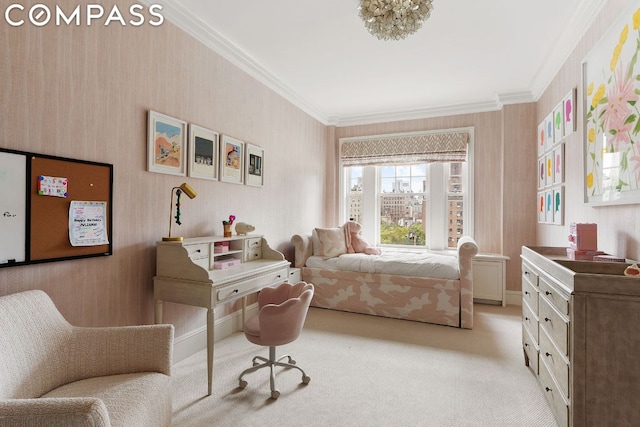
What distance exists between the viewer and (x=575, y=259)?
2.15m

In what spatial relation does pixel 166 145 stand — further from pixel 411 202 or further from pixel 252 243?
pixel 411 202

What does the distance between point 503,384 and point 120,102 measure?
135 inches

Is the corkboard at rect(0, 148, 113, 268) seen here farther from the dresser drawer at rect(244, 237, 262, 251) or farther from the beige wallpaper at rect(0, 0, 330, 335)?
the dresser drawer at rect(244, 237, 262, 251)

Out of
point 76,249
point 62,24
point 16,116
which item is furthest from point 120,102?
point 76,249

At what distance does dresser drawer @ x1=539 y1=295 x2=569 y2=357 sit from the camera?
1544 mm

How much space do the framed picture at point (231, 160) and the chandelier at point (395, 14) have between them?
1.75 meters

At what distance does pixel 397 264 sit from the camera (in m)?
3.77

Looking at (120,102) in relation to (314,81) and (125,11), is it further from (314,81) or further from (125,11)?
(314,81)

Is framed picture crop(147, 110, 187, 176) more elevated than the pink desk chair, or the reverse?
framed picture crop(147, 110, 187, 176)

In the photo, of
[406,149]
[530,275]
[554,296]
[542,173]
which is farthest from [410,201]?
[554,296]

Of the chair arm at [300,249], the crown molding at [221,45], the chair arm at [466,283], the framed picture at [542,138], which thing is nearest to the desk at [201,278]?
the chair arm at [300,249]

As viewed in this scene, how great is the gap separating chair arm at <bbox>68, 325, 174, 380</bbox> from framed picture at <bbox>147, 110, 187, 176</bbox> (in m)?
1.28

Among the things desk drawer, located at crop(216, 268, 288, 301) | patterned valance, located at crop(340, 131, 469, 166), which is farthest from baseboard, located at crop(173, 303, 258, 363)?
patterned valance, located at crop(340, 131, 469, 166)

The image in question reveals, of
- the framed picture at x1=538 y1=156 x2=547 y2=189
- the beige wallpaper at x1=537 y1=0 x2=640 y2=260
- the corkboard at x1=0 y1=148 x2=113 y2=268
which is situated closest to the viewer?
the corkboard at x1=0 y1=148 x2=113 y2=268
